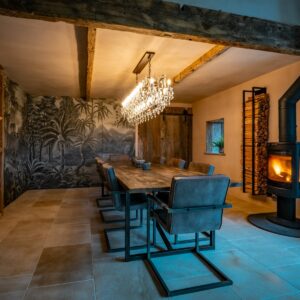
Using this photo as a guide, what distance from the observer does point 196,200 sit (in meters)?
1.98

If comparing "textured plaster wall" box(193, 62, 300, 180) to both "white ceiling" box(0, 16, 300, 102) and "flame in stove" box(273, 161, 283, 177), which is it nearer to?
"white ceiling" box(0, 16, 300, 102)

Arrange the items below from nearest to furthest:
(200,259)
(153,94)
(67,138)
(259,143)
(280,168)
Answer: (200,259) < (280,168) < (153,94) < (259,143) < (67,138)

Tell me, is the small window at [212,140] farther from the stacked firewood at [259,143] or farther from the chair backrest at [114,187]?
the chair backrest at [114,187]

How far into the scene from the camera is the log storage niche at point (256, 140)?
4184 millimetres

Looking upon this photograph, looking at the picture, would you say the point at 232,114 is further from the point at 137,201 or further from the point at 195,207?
the point at 195,207

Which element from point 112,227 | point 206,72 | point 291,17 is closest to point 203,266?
point 112,227

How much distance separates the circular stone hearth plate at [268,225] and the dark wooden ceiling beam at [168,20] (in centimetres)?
218

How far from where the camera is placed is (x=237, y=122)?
196 inches

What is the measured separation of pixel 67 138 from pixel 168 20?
189 inches

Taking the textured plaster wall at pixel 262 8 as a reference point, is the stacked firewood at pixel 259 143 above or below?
below

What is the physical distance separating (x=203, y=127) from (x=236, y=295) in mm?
5033

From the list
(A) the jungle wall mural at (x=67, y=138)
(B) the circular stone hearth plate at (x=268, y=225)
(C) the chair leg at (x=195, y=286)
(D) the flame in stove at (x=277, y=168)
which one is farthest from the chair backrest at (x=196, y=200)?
(A) the jungle wall mural at (x=67, y=138)

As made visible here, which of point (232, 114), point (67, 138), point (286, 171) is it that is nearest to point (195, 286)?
point (286, 171)

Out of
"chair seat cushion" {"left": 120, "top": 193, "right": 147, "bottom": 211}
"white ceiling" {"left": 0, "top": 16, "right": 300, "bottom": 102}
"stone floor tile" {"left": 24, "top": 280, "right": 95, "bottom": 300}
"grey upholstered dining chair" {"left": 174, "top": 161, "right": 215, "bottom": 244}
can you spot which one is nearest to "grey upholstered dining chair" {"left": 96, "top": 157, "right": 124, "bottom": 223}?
"chair seat cushion" {"left": 120, "top": 193, "right": 147, "bottom": 211}
